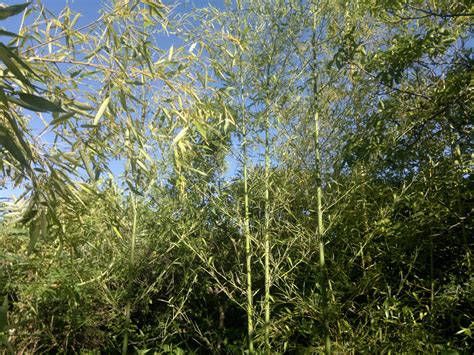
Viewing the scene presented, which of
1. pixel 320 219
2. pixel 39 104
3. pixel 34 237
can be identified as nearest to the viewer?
pixel 39 104

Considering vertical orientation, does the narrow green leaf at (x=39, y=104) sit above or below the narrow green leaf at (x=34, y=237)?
above

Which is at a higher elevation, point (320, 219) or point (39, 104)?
point (320, 219)

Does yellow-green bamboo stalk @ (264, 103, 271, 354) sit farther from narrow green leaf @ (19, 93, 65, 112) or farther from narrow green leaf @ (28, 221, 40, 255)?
narrow green leaf @ (19, 93, 65, 112)

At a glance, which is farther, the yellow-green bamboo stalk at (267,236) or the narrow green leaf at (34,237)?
the yellow-green bamboo stalk at (267,236)

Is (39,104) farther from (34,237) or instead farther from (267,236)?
(267,236)

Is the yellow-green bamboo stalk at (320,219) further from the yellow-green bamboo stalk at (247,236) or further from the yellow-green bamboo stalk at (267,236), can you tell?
the yellow-green bamboo stalk at (247,236)

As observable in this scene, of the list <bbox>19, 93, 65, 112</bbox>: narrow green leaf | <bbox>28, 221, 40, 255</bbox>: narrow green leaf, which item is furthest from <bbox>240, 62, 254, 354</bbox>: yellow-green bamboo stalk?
<bbox>19, 93, 65, 112</bbox>: narrow green leaf

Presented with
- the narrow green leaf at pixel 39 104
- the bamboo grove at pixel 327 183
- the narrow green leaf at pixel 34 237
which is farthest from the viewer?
the bamboo grove at pixel 327 183

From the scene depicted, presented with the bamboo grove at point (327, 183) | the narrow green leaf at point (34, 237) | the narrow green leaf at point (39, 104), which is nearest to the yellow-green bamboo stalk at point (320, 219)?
the bamboo grove at point (327, 183)

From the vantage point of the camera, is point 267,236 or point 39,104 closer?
point 39,104

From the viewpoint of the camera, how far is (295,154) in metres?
2.78

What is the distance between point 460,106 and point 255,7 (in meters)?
1.64

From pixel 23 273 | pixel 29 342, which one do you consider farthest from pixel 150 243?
pixel 29 342

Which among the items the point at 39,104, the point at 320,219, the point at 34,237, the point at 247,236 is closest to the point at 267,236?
the point at 247,236
